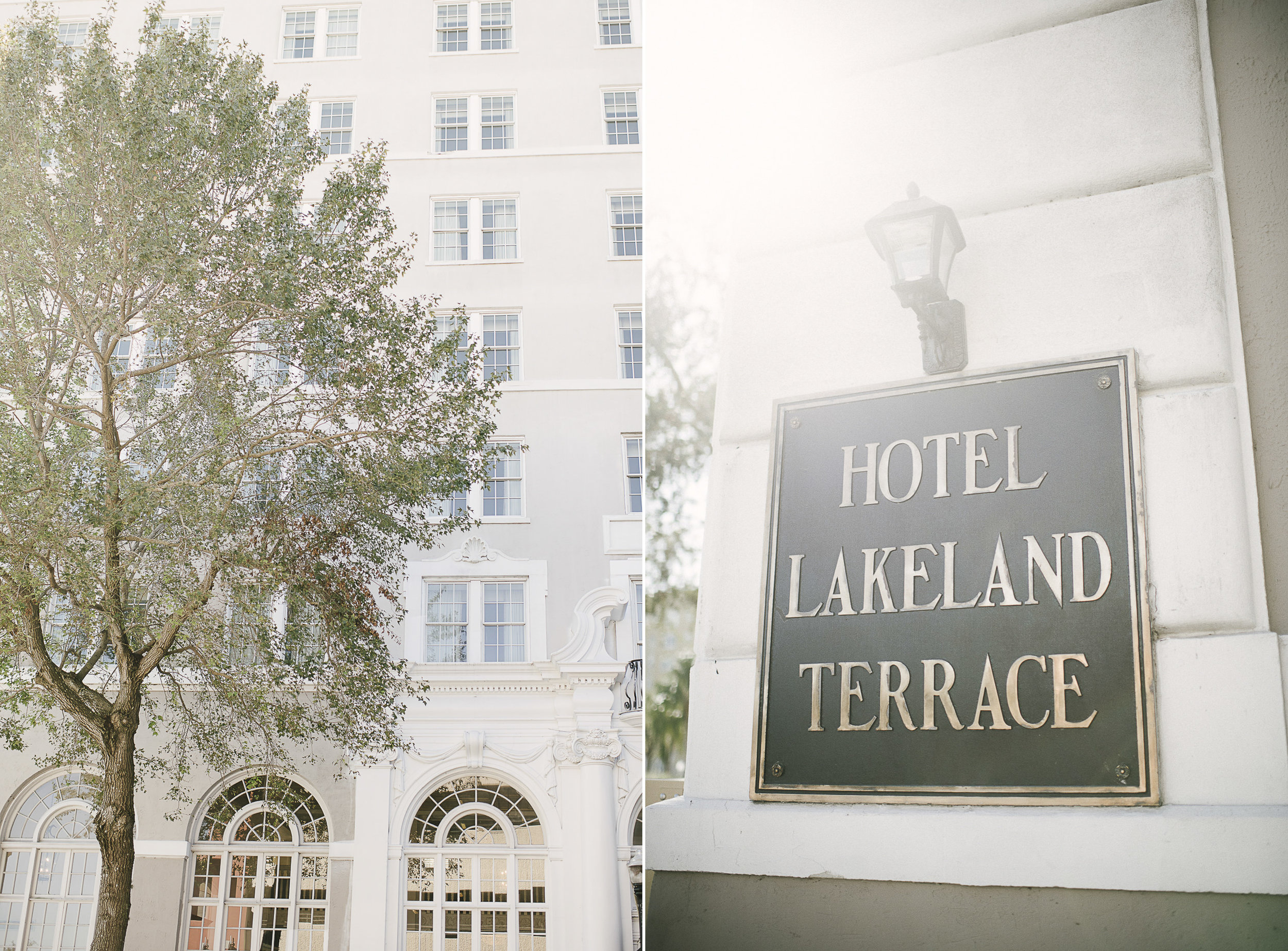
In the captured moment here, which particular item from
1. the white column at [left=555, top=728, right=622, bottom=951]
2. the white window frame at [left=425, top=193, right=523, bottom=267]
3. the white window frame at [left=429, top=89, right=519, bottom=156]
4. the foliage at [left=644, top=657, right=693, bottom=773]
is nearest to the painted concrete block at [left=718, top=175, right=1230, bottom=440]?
the foliage at [left=644, top=657, right=693, bottom=773]

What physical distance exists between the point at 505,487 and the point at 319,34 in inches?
83.8

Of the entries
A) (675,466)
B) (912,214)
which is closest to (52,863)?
(675,466)

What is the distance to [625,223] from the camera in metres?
4.12

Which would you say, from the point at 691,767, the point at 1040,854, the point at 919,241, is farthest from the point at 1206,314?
the point at 691,767

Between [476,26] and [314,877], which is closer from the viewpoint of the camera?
[314,877]

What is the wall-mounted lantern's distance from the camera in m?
1.90

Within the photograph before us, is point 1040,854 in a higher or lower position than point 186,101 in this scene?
lower

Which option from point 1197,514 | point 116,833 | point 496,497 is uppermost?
point 496,497

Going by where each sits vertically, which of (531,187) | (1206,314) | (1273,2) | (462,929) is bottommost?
(462,929)

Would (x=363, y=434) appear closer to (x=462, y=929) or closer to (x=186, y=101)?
(x=186, y=101)

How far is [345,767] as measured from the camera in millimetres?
3818

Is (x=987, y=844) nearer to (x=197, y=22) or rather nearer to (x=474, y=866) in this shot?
(x=474, y=866)

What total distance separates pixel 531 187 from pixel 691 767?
2.94m

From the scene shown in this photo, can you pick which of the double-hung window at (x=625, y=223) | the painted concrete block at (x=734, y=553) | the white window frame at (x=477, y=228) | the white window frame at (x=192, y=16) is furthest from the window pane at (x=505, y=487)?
the white window frame at (x=192, y=16)
